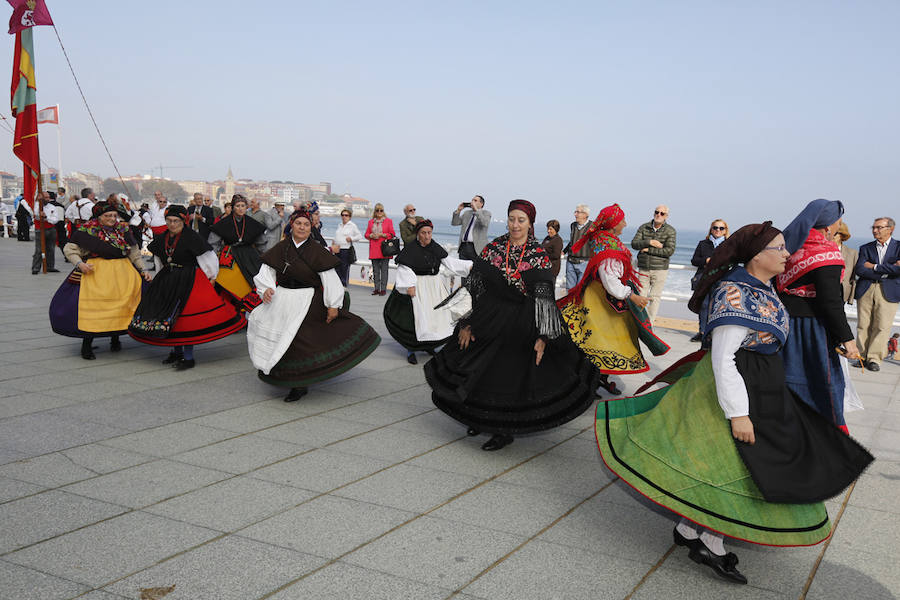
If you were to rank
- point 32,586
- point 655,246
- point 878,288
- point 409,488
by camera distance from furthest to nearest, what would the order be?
point 655,246 → point 878,288 → point 409,488 → point 32,586

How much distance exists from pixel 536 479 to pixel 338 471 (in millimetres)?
1292

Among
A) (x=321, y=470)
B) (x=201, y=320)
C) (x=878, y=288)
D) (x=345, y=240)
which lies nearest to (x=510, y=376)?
(x=321, y=470)

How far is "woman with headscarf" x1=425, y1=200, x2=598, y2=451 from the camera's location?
4449 mm

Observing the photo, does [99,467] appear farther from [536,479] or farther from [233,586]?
[536,479]

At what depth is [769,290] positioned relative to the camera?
9.79ft

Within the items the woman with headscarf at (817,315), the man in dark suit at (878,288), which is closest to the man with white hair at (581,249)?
the man in dark suit at (878,288)

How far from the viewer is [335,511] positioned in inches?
142

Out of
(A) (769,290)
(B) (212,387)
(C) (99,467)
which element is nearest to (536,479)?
(A) (769,290)

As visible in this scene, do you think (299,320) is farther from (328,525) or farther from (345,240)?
(345,240)

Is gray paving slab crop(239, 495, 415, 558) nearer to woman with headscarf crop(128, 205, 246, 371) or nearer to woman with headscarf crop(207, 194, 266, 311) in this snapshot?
woman with headscarf crop(128, 205, 246, 371)

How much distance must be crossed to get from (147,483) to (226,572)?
4.04 feet

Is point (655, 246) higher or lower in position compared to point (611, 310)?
higher

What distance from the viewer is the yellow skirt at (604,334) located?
569 centimetres

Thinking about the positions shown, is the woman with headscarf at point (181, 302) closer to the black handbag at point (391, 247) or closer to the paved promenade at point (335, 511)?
the paved promenade at point (335, 511)
